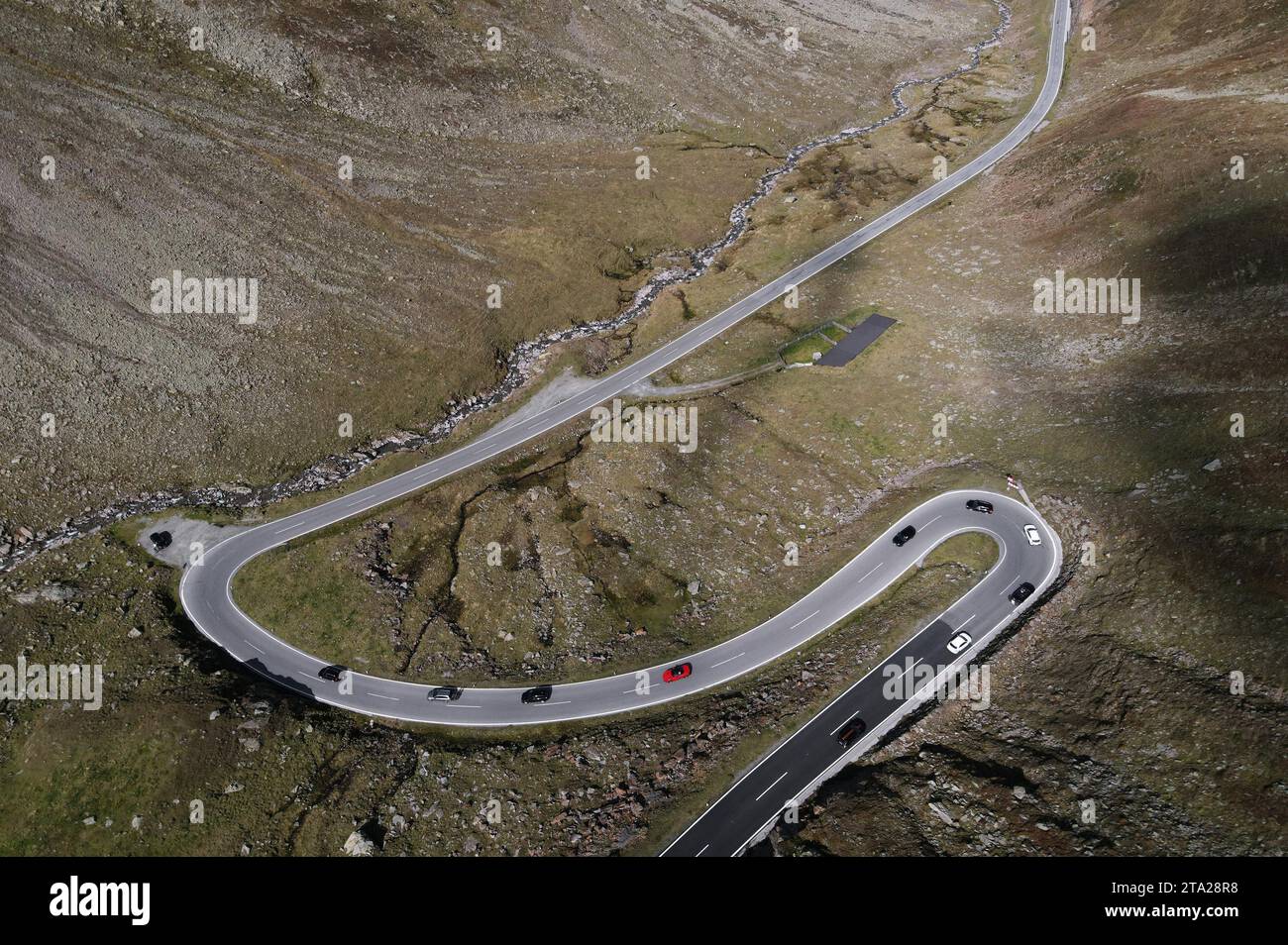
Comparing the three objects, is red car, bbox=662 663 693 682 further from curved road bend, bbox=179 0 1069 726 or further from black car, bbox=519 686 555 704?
black car, bbox=519 686 555 704

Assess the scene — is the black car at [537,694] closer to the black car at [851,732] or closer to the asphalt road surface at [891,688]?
the asphalt road surface at [891,688]

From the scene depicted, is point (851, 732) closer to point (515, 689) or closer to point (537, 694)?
point (537, 694)

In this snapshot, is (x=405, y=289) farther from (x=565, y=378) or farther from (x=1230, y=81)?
(x=1230, y=81)

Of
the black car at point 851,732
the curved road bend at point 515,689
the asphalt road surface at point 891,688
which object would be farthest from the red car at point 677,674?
the black car at point 851,732

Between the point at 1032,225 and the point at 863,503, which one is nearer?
the point at 863,503

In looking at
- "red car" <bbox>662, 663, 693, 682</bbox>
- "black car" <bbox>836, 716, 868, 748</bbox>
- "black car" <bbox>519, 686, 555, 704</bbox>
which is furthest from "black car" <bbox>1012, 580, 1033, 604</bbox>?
"black car" <bbox>519, 686, 555, 704</bbox>

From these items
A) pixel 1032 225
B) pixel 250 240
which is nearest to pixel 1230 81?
pixel 1032 225

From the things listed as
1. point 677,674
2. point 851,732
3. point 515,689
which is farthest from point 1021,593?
point 515,689

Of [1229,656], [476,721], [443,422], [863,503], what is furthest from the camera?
[443,422]

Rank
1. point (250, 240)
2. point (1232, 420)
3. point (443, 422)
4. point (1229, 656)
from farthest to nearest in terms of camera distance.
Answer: point (250, 240) → point (443, 422) → point (1232, 420) → point (1229, 656)
